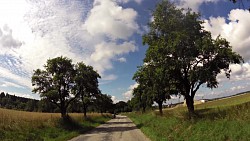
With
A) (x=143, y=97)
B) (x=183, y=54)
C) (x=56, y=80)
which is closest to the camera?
(x=183, y=54)

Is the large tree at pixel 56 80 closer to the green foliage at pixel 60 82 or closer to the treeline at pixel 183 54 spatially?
the green foliage at pixel 60 82

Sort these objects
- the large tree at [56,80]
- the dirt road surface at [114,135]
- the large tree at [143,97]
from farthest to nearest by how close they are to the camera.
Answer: the large tree at [143,97], the large tree at [56,80], the dirt road surface at [114,135]

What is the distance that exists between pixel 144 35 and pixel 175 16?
380 cm

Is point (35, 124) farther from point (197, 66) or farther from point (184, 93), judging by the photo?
point (197, 66)

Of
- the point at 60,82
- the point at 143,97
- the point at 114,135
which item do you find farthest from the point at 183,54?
the point at 143,97

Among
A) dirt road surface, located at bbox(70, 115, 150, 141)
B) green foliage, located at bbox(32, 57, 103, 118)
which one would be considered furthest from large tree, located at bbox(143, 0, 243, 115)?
green foliage, located at bbox(32, 57, 103, 118)

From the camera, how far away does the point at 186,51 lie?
78.6ft

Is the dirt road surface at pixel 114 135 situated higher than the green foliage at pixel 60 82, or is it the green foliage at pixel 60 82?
the green foliage at pixel 60 82

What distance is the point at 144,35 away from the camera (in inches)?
1074

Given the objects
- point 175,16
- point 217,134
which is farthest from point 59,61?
point 217,134

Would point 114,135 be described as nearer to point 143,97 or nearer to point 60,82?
point 60,82

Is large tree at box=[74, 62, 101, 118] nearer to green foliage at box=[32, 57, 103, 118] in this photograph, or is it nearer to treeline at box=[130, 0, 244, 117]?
green foliage at box=[32, 57, 103, 118]

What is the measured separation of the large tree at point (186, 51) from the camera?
23.5 meters

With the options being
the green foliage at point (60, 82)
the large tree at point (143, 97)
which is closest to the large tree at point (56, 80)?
the green foliage at point (60, 82)
